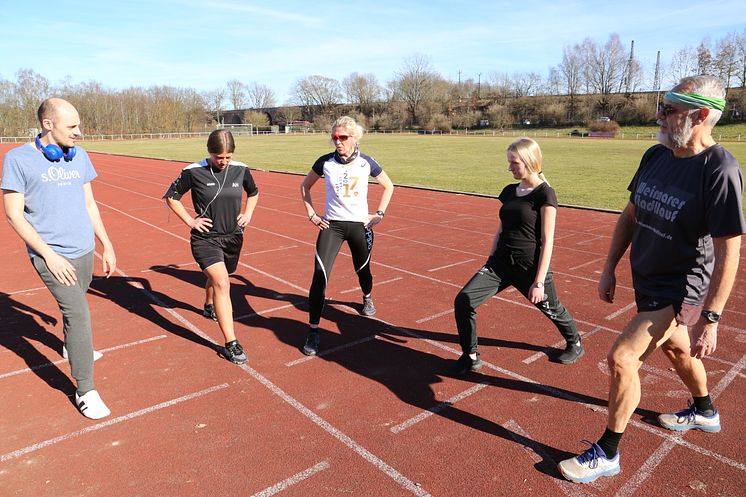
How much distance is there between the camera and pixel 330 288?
6582 mm

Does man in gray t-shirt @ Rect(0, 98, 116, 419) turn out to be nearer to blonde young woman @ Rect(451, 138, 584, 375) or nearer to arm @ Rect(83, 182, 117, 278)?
arm @ Rect(83, 182, 117, 278)

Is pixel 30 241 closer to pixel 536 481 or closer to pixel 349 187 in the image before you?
pixel 349 187

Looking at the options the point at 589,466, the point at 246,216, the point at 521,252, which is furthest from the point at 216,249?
the point at 589,466

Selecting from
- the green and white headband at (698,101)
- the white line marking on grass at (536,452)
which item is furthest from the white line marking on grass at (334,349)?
the green and white headband at (698,101)

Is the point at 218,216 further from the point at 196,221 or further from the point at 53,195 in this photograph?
the point at 53,195

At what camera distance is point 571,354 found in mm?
4465

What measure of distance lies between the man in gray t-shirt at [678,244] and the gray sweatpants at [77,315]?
126 inches

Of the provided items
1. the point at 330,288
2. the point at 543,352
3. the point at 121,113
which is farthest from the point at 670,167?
the point at 121,113

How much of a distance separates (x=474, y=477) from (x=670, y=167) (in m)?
2.03

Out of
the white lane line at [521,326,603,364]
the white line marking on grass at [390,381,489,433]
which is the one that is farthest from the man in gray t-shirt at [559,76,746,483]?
the white lane line at [521,326,603,364]

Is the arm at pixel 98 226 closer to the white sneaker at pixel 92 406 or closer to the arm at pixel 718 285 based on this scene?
the white sneaker at pixel 92 406

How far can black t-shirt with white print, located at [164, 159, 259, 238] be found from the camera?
15.1 feet

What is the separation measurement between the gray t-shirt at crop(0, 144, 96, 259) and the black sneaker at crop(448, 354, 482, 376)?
2955 mm

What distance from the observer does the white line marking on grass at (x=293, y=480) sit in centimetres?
286
